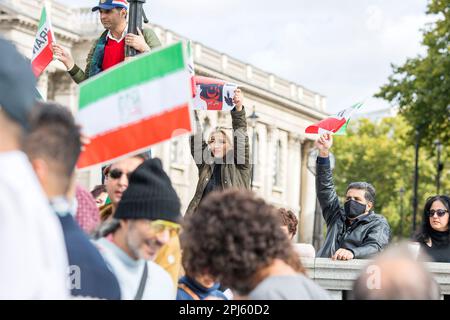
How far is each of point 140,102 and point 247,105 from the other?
70.6 meters

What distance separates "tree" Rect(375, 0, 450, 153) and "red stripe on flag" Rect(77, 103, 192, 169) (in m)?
33.9

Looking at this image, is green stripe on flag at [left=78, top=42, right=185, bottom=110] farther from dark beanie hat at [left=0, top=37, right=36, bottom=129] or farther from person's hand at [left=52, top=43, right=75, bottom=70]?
person's hand at [left=52, top=43, right=75, bottom=70]

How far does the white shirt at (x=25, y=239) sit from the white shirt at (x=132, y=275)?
109 centimetres

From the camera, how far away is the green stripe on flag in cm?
410

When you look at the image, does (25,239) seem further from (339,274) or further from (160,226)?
(339,274)

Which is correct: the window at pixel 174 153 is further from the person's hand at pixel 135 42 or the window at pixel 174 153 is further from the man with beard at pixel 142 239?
the man with beard at pixel 142 239

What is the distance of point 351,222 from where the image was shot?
898 cm

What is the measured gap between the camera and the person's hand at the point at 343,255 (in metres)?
8.53

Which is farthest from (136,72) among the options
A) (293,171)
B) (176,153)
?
(293,171)

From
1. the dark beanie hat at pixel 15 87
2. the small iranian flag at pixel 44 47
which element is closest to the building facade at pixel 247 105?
the small iranian flag at pixel 44 47

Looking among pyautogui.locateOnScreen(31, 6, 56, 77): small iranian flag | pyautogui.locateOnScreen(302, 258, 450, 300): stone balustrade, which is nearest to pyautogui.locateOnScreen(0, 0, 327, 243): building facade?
pyautogui.locateOnScreen(31, 6, 56, 77): small iranian flag

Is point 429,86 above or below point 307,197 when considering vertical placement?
below

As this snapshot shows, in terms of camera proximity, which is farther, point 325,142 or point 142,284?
point 325,142
